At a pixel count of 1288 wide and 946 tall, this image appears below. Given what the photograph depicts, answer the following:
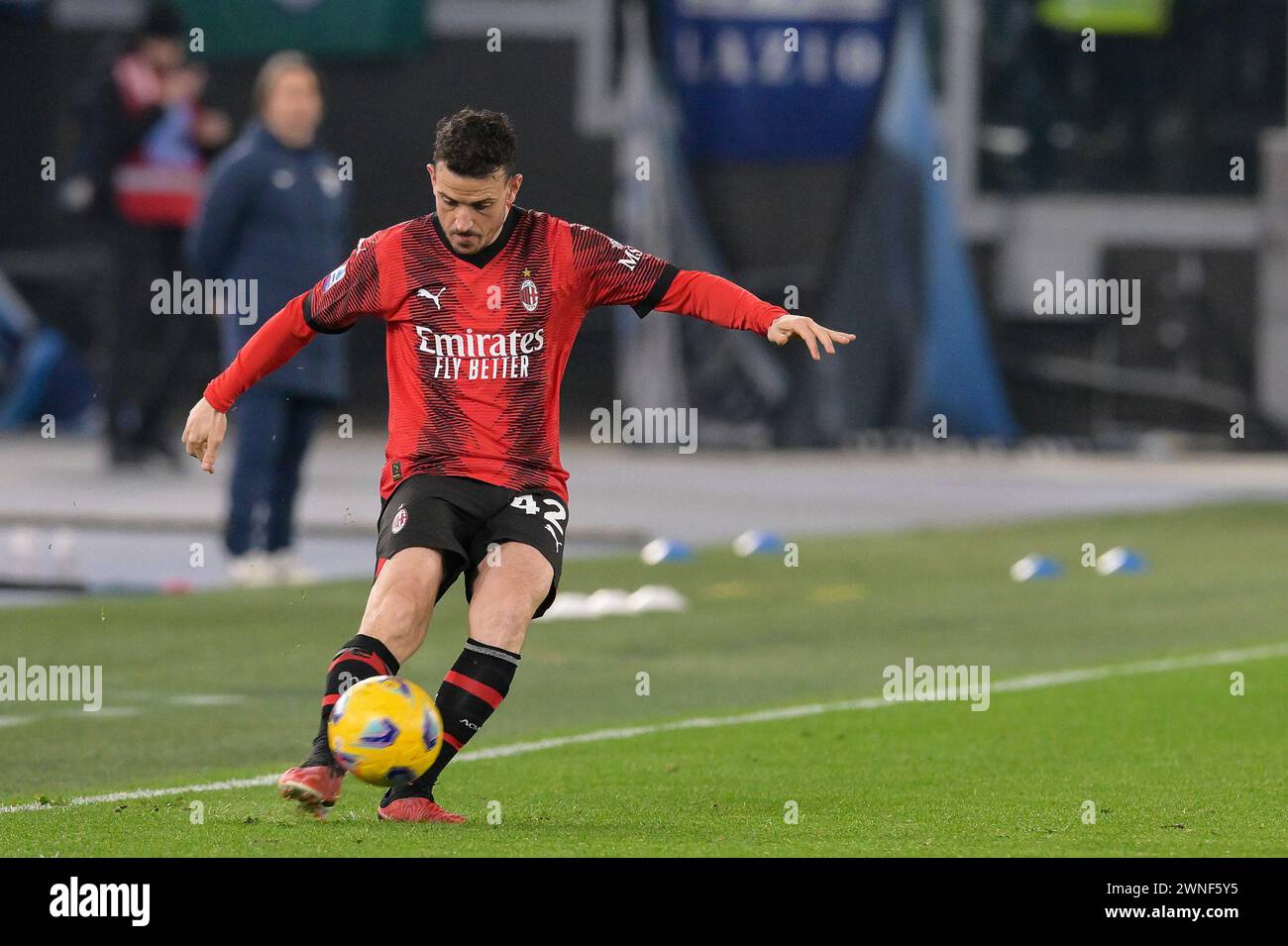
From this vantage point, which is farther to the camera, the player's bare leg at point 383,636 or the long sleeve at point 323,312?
the long sleeve at point 323,312

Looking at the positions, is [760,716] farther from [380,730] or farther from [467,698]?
[380,730]

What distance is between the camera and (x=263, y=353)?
8.27 m

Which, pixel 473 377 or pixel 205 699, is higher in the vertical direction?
pixel 473 377

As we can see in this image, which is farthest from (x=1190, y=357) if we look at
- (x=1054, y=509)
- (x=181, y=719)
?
(x=181, y=719)

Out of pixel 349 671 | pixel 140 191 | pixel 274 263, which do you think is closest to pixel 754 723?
pixel 349 671

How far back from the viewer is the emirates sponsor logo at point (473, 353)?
8133 millimetres

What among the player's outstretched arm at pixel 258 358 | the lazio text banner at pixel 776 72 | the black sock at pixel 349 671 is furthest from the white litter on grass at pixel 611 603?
the lazio text banner at pixel 776 72

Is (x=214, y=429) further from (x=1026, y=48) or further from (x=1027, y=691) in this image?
(x=1026, y=48)

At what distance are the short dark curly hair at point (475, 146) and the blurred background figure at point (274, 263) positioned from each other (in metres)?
6.77

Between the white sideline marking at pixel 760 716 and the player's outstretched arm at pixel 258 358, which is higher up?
the player's outstretched arm at pixel 258 358

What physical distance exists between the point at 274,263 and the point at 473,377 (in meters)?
7.08

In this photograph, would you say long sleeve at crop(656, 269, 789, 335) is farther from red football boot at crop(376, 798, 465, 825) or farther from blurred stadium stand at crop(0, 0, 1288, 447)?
blurred stadium stand at crop(0, 0, 1288, 447)

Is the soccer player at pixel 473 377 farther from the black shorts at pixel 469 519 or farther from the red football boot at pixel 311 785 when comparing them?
the red football boot at pixel 311 785
